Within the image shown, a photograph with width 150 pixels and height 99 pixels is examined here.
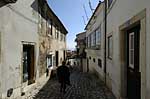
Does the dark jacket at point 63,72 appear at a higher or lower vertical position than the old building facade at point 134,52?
lower

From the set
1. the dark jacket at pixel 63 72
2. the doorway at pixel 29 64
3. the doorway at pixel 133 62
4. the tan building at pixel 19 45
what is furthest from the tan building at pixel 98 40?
the doorway at pixel 133 62

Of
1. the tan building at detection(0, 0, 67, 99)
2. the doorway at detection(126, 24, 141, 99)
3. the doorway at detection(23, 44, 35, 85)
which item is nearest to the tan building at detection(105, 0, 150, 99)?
the doorway at detection(126, 24, 141, 99)

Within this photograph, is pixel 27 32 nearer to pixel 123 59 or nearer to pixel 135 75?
pixel 123 59

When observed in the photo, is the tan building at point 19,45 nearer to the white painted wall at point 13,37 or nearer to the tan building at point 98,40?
the white painted wall at point 13,37

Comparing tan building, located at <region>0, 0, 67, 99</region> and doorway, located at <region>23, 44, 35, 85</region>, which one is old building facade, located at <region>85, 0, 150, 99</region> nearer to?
tan building, located at <region>0, 0, 67, 99</region>

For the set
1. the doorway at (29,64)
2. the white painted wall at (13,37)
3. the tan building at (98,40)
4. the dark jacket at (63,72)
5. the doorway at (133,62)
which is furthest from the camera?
the tan building at (98,40)

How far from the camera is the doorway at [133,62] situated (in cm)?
618

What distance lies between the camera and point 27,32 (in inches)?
374

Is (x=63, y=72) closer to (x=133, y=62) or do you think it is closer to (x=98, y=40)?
(x=133, y=62)

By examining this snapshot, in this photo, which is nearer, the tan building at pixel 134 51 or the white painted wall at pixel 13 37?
the tan building at pixel 134 51

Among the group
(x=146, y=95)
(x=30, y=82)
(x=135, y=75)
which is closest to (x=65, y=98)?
(x=30, y=82)

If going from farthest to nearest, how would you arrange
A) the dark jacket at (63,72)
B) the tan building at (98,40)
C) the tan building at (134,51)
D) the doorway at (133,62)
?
the tan building at (98,40)
the dark jacket at (63,72)
the doorway at (133,62)
the tan building at (134,51)

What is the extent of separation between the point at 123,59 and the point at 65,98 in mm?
3013

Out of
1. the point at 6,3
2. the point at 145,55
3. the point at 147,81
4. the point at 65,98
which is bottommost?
the point at 65,98
